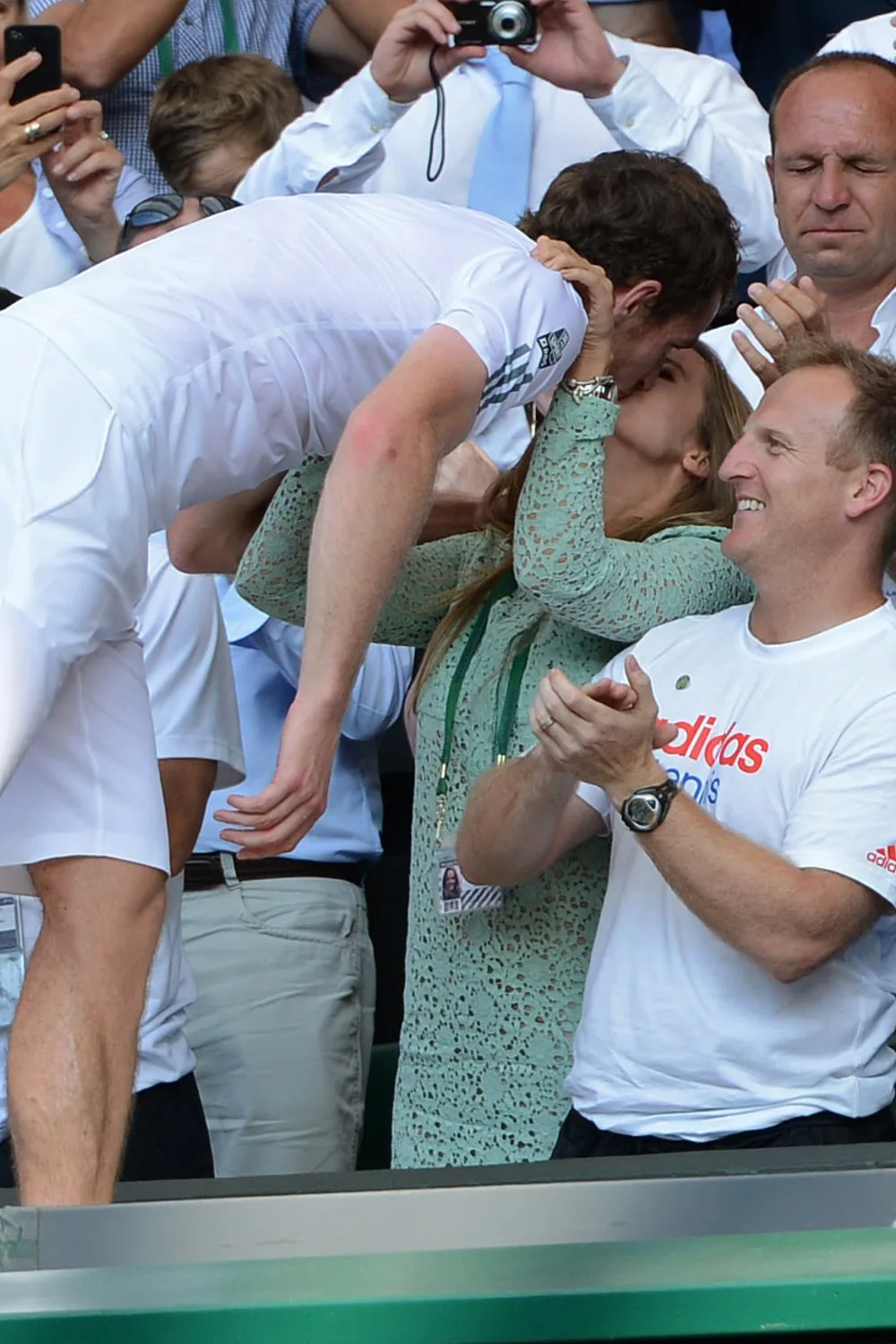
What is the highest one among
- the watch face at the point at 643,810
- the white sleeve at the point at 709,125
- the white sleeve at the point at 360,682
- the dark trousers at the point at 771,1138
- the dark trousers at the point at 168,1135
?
the white sleeve at the point at 709,125

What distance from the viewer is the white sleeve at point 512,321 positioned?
2426mm

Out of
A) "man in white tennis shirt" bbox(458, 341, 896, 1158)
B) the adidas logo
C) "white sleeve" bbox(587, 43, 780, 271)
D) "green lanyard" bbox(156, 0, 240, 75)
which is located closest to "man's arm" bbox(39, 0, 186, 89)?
"green lanyard" bbox(156, 0, 240, 75)

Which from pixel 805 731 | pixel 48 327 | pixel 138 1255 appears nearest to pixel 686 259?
pixel 805 731

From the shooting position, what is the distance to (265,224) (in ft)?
8.17

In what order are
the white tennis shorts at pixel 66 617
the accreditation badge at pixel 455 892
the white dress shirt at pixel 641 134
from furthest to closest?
the white dress shirt at pixel 641 134 < the accreditation badge at pixel 455 892 < the white tennis shorts at pixel 66 617

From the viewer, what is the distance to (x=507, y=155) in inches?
159

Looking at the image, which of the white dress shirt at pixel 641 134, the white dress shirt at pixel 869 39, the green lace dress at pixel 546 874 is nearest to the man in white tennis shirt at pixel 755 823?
the green lace dress at pixel 546 874

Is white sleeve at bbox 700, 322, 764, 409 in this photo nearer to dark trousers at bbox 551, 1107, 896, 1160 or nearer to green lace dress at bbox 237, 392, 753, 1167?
green lace dress at bbox 237, 392, 753, 1167

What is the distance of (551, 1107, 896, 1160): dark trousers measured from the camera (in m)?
2.35

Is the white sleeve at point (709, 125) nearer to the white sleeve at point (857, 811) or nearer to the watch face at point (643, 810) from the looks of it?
the white sleeve at point (857, 811)

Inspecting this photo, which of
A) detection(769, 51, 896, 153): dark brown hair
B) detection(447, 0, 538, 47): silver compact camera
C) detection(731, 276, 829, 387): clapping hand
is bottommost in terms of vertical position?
detection(731, 276, 829, 387): clapping hand

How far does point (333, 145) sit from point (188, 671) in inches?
54.9

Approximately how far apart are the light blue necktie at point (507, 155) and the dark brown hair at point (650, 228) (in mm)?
1108

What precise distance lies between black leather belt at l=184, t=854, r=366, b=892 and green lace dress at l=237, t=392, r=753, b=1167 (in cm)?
54
